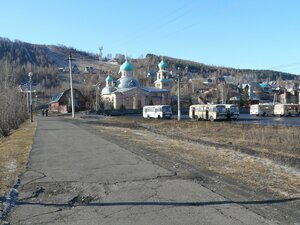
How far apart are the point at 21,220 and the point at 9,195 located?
2078 mm

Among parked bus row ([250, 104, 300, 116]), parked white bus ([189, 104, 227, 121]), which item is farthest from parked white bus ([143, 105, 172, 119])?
parked bus row ([250, 104, 300, 116])

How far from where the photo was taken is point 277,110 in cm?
6488

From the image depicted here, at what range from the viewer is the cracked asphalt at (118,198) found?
7113 millimetres

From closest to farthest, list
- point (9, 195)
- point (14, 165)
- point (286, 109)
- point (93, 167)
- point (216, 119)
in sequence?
1. point (9, 195)
2. point (93, 167)
3. point (14, 165)
4. point (216, 119)
5. point (286, 109)

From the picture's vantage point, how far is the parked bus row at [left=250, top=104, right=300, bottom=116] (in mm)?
62719

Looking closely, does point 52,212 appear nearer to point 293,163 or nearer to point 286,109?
point 293,163

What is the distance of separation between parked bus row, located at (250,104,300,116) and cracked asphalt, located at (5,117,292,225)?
53134mm

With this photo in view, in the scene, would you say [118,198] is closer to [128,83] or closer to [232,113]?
[232,113]

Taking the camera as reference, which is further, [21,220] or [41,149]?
[41,149]

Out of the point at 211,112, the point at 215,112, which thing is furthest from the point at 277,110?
the point at 215,112

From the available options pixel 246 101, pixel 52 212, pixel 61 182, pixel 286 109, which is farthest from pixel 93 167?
pixel 246 101

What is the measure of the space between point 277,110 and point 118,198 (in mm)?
59857

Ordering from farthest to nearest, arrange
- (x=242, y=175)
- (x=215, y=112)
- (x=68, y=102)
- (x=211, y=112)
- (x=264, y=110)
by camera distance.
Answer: (x=68, y=102)
(x=264, y=110)
(x=211, y=112)
(x=215, y=112)
(x=242, y=175)

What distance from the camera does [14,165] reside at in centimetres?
1391
